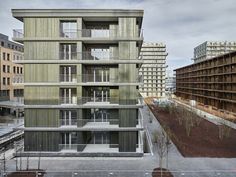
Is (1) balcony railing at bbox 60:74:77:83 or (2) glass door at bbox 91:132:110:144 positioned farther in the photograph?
(2) glass door at bbox 91:132:110:144

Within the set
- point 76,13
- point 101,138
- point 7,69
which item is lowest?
point 101,138

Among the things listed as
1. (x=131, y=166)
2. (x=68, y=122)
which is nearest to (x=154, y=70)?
(x=68, y=122)

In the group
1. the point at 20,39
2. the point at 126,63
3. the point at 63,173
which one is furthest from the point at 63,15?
the point at 63,173

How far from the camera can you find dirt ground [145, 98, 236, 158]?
71.7 feet

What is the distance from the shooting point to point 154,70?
330ft

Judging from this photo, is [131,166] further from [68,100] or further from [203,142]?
[203,142]

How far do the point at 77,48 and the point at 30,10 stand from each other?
5.25 m

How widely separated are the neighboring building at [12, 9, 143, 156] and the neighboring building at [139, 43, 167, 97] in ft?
251

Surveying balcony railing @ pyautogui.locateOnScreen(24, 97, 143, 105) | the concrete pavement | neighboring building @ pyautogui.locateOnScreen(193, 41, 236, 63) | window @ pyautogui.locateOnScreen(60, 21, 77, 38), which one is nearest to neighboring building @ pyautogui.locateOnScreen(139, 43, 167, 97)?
neighboring building @ pyautogui.locateOnScreen(193, 41, 236, 63)

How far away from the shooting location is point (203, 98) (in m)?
65.5

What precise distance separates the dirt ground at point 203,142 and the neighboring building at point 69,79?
213 inches

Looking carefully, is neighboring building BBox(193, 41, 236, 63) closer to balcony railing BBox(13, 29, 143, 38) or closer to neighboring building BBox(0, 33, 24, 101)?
neighboring building BBox(0, 33, 24, 101)

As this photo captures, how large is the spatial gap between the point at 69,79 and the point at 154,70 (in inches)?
3211

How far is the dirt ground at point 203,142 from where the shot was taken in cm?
2184
